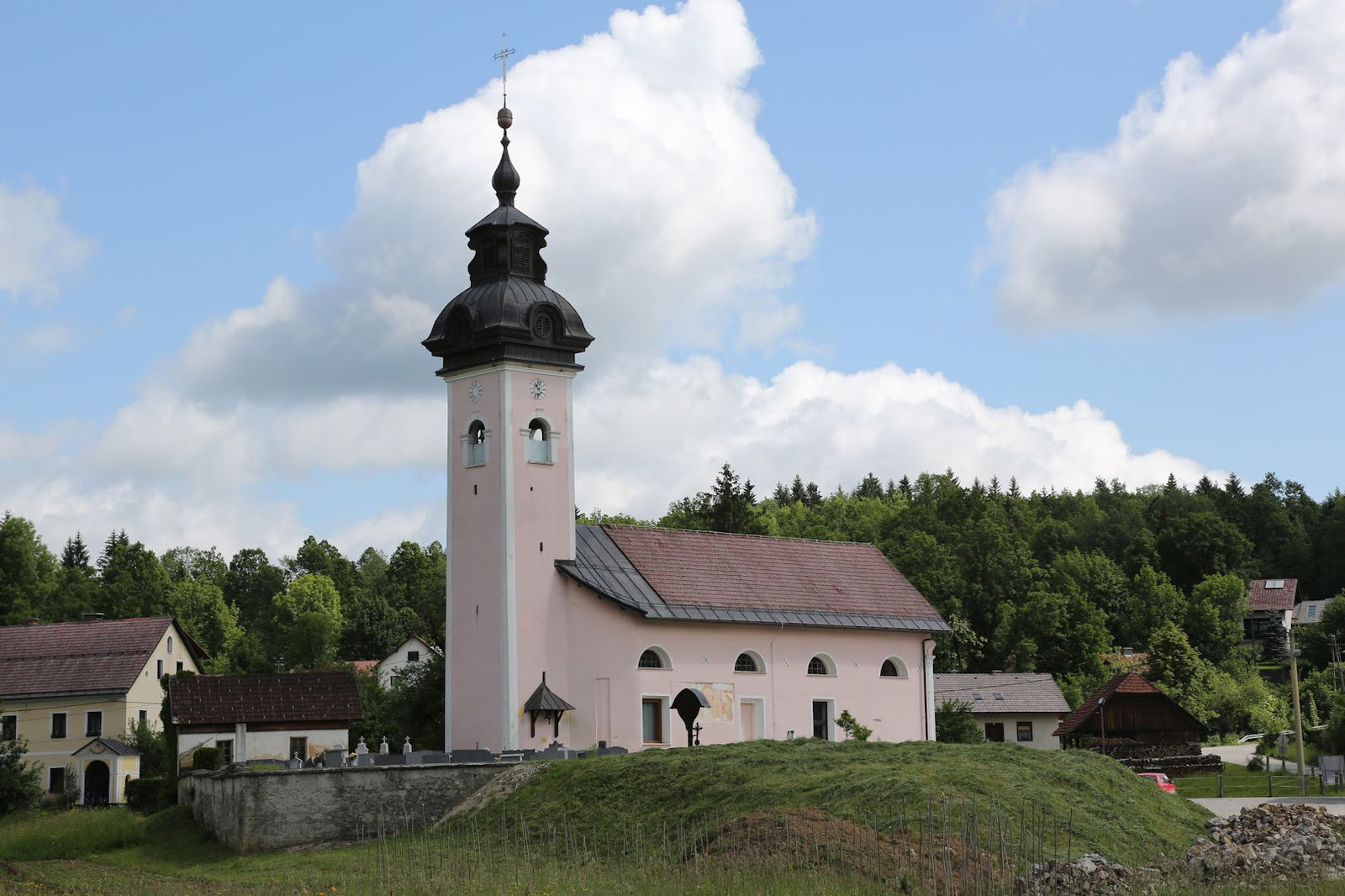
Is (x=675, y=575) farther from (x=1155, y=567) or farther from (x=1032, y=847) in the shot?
(x=1155, y=567)

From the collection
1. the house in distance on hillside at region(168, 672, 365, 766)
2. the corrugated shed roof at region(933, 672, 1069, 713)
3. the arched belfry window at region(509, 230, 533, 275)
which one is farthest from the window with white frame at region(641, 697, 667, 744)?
the corrugated shed roof at region(933, 672, 1069, 713)

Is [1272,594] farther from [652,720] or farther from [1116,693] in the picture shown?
[652,720]

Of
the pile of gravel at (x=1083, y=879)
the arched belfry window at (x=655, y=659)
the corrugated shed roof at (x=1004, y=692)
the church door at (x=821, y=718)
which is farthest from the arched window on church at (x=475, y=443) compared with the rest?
the corrugated shed roof at (x=1004, y=692)

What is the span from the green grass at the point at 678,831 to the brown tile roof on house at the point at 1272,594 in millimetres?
73512

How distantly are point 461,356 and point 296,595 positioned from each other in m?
61.3

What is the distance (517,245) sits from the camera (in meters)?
42.2

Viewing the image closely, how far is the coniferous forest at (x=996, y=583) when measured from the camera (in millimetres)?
77938

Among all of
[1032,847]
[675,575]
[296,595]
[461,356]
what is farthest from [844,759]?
[296,595]

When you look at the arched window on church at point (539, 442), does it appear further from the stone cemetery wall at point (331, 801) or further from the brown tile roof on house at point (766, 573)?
the stone cemetery wall at point (331, 801)

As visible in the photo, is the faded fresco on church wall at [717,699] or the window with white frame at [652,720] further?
the faded fresco on church wall at [717,699]

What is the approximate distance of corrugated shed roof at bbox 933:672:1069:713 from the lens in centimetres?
6619

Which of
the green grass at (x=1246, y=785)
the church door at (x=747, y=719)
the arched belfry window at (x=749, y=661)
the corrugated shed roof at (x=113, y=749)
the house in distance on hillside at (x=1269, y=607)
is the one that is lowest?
the green grass at (x=1246, y=785)

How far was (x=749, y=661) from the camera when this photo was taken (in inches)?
1662

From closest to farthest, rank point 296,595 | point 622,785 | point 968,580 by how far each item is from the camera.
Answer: point 622,785 → point 968,580 → point 296,595
